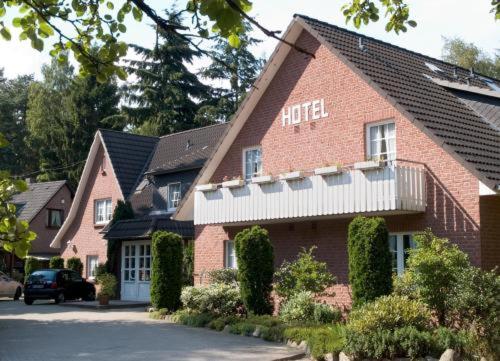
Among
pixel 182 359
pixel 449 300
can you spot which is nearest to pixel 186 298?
pixel 182 359

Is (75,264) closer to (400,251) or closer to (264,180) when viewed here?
(264,180)

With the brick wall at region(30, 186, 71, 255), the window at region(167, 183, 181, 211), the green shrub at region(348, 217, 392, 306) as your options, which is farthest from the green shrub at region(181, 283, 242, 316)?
the brick wall at region(30, 186, 71, 255)

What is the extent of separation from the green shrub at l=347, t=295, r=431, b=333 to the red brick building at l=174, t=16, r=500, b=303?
3112 millimetres

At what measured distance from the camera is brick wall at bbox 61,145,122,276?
33.0 meters

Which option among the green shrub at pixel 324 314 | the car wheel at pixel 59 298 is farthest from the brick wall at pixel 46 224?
the green shrub at pixel 324 314

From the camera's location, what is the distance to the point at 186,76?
→ 157 ft

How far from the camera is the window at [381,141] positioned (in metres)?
18.2

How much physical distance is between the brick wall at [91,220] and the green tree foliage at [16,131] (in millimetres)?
28257

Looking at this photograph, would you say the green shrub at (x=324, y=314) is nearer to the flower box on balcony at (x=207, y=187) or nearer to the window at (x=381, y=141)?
the window at (x=381, y=141)

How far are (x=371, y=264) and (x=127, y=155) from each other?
68.3 ft

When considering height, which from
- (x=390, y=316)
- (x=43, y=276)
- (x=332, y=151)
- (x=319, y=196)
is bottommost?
(x=390, y=316)

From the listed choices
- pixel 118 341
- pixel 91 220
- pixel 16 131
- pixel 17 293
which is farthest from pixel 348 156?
pixel 16 131

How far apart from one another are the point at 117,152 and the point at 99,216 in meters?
3.37

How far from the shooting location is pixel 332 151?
19625 millimetres
